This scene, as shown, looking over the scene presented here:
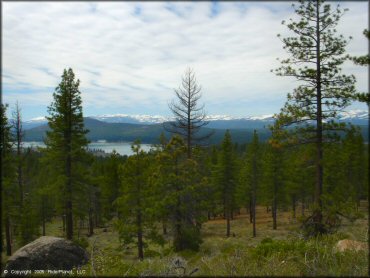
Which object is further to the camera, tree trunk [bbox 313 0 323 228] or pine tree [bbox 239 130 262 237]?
pine tree [bbox 239 130 262 237]

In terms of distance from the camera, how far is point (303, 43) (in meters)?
12.1

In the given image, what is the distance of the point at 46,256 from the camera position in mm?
11008

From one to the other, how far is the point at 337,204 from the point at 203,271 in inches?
346

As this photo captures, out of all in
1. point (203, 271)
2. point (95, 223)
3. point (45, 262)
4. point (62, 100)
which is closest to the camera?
point (203, 271)

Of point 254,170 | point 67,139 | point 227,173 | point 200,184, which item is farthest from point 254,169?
point 67,139

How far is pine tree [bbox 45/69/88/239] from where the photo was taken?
Result: 18.8m

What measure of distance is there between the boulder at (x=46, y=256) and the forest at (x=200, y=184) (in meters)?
1.14

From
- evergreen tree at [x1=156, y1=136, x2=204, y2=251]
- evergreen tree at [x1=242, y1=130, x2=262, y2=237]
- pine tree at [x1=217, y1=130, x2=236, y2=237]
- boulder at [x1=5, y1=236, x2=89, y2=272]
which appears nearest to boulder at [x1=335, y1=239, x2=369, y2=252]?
boulder at [x1=5, y1=236, x2=89, y2=272]

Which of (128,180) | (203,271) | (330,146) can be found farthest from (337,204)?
(128,180)

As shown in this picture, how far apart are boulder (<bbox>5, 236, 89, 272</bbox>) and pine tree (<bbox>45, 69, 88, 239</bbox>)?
289 inches

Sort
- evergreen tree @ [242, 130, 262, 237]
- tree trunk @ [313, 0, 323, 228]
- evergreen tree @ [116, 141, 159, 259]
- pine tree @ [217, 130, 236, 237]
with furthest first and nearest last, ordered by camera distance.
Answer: evergreen tree @ [242, 130, 262, 237], pine tree @ [217, 130, 236, 237], evergreen tree @ [116, 141, 159, 259], tree trunk @ [313, 0, 323, 228]

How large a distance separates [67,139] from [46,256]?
31.9 ft

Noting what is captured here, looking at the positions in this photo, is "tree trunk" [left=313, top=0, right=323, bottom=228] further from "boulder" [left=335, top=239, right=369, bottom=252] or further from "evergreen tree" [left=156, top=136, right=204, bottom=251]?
"evergreen tree" [left=156, top=136, right=204, bottom=251]

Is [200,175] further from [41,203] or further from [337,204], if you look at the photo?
[41,203]
